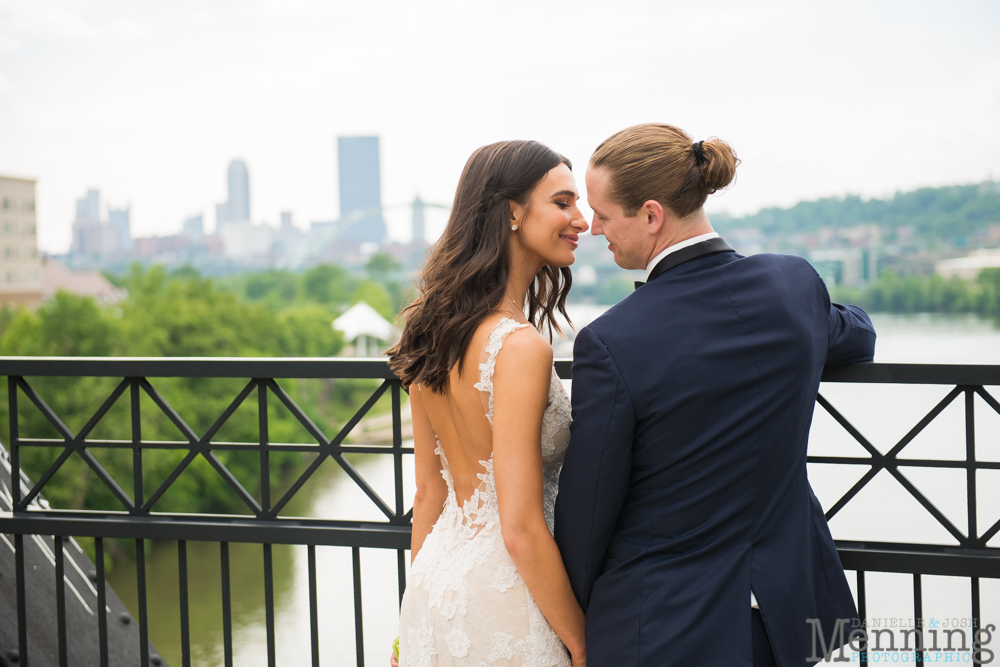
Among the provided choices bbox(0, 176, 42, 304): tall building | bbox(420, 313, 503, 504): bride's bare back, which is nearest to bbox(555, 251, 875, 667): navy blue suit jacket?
bbox(420, 313, 503, 504): bride's bare back

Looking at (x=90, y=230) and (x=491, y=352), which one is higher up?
(x=90, y=230)

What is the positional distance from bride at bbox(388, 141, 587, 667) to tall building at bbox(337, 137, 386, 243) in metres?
94.4

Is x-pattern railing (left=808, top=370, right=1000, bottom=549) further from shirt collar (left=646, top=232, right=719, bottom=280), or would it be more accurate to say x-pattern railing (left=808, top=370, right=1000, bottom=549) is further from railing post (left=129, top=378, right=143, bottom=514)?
railing post (left=129, top=378, right=143, bottom=514)

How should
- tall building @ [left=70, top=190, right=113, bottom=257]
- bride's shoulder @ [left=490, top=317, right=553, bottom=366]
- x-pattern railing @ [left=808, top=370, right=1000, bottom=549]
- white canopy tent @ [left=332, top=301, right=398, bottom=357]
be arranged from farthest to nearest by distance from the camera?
tall building @ [left=70, top=190, right=113, bottom=257] < white canopy tent @ [left=332, top=301, right=398, bottom=357] < x-pattern railing @ [left=808, top=370, right=1000, bottom=549] < bride's shoulder @ [left=490, top=317, right=553, bottom=366]

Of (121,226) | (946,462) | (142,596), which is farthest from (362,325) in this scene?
(121,226)

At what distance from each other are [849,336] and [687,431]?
1.73 ft

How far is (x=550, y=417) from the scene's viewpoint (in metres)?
1.52

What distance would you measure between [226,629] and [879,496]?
25221mm

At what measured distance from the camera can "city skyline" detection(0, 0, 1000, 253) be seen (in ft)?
195

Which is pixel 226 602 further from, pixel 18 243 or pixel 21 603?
pixel 18 243

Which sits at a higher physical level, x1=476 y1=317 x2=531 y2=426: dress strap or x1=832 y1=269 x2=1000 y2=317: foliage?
x1=476 y1=317 x2=531 y2=426: dress strap

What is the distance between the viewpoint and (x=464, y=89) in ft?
257

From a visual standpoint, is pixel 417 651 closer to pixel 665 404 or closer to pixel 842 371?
pixel 665 404

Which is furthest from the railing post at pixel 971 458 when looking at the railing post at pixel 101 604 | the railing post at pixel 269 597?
the railing post at pixel 101 604
